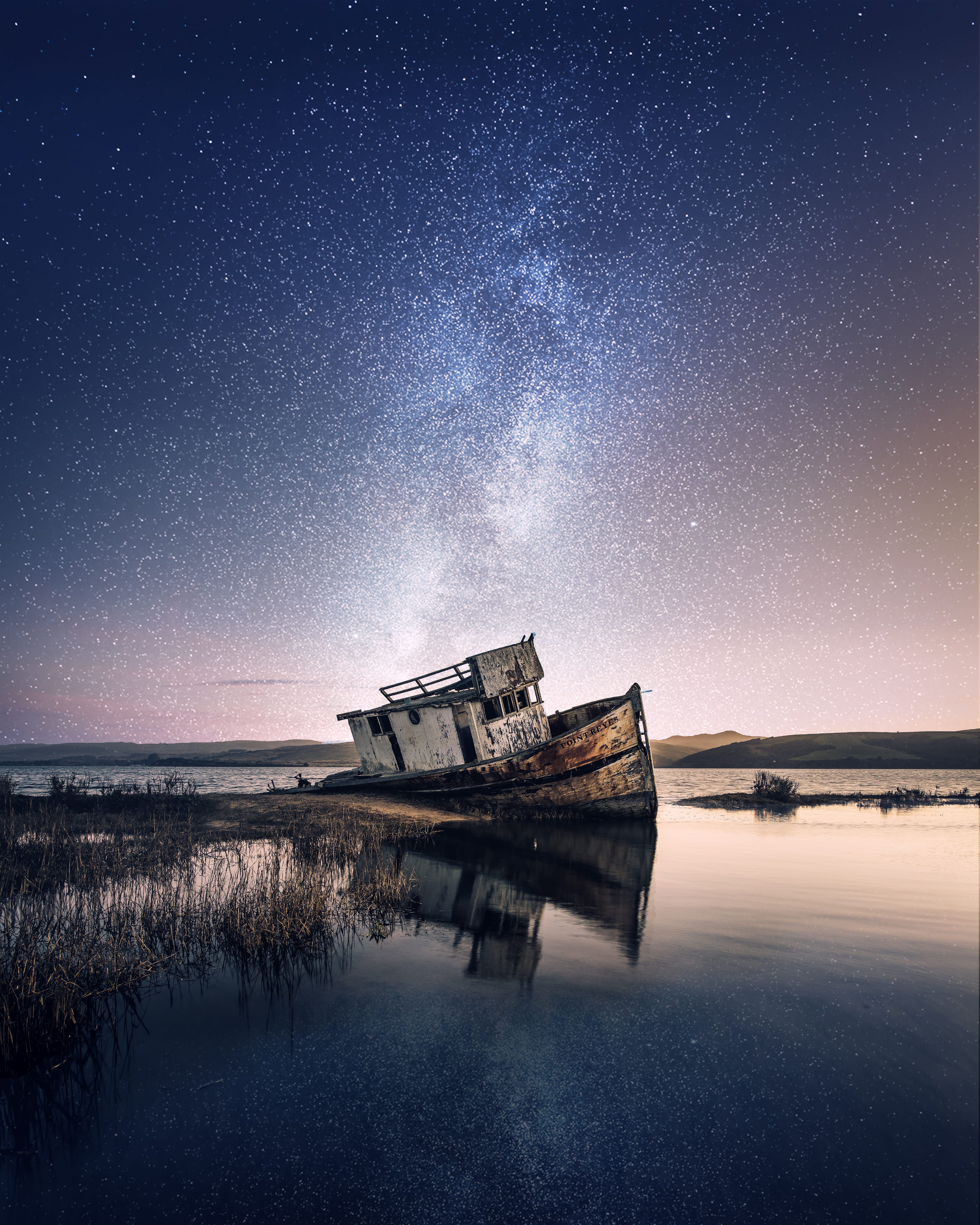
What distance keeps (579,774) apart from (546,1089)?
18100 millimetres

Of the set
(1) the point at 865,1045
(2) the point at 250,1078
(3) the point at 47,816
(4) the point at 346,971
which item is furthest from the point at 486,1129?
(3) the point at 47,816

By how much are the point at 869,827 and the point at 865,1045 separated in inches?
700

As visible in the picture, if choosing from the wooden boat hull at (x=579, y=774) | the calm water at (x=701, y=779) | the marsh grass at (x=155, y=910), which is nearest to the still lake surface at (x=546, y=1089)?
the marsh grass at (x=155, y=910)

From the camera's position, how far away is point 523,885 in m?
12.2

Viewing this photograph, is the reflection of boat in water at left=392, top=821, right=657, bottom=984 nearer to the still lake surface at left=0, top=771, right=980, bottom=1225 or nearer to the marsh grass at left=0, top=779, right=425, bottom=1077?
the still lake surface at left=0, top=771, right=980, bottom=1225

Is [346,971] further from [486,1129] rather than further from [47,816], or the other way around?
[47,816]

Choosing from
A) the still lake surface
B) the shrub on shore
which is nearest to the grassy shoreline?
the shrub on shore

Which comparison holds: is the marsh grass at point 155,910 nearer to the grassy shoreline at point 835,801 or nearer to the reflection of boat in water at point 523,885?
the reflection of boat in water at point 523,885

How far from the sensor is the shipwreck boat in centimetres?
2225

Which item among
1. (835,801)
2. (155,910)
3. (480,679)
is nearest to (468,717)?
(480,679)

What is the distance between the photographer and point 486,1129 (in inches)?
167

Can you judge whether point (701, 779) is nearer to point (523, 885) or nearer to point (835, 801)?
point (835, 801)

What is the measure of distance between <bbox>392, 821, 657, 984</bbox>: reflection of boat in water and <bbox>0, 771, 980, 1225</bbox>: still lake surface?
12cm

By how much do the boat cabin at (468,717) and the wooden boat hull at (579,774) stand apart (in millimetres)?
583
